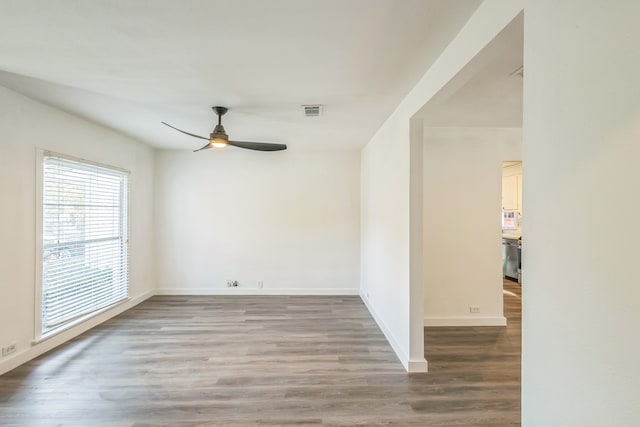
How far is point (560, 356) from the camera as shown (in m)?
0.96

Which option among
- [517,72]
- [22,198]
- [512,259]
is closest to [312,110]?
[517,72]

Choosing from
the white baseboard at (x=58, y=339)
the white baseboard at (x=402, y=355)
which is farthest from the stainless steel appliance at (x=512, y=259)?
the white baseboard at (x=58, y=339)

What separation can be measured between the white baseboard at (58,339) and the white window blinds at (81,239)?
0.11 meters

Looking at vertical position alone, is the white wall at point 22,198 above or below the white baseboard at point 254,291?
above

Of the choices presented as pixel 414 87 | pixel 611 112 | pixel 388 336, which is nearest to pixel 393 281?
pixel 388 336

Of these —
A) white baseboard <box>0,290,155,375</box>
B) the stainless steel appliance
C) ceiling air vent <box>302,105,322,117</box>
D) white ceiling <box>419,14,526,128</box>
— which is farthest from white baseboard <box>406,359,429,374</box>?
the stainless steel appliance

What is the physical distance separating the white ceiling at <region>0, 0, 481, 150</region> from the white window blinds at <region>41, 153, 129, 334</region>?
0.85m

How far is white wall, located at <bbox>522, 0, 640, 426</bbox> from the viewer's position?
75 centimetres

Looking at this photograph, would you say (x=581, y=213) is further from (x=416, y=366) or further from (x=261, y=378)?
(x=261, y=378)

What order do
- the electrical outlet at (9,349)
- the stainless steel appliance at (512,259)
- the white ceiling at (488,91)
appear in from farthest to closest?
1. the stainless steel appliance at (512,259)
2. the electrical outlet at (9,349)
3. the white ceiling at (488,91)

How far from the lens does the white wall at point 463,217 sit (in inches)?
139

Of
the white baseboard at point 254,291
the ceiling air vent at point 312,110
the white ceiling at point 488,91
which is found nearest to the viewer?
the white ceiling at point 488,91

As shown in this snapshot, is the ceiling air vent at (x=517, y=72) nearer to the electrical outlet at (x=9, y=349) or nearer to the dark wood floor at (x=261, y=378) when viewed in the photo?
the dark wood floor at (x=261, y=378)

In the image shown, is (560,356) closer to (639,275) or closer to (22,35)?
(639,275)
